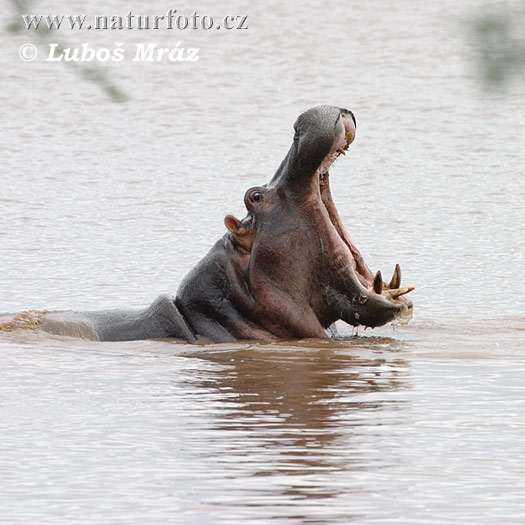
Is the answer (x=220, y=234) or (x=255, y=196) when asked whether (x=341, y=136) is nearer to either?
(x=255, y=196)

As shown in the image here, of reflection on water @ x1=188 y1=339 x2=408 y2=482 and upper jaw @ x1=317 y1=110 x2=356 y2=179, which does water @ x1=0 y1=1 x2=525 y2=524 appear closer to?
reflection on water @ x1=188 y1=339 x2=408 y2=482

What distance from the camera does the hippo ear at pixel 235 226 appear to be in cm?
579

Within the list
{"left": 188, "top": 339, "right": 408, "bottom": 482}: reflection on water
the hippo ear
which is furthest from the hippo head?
{"left": 188, "top": 339, "right": 408, "bottom": 482}: reflection on water

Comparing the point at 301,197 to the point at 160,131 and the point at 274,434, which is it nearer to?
the point at 274,434

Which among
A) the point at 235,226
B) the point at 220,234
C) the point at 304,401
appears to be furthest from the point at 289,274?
the point at 220,234

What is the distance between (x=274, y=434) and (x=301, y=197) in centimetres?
179

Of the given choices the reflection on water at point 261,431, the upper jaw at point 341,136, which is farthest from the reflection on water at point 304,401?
the upper jaw at point 341,136

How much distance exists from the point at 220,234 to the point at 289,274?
17.6ft

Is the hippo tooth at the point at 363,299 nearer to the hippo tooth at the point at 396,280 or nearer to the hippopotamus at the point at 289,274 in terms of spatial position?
the hippopotamus at the point at 289,274

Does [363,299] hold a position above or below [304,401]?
above

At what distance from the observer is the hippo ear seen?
5793 millimetres

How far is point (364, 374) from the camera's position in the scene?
5492 millimetres

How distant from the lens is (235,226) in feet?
19.2

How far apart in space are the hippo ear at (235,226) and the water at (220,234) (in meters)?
0.58
